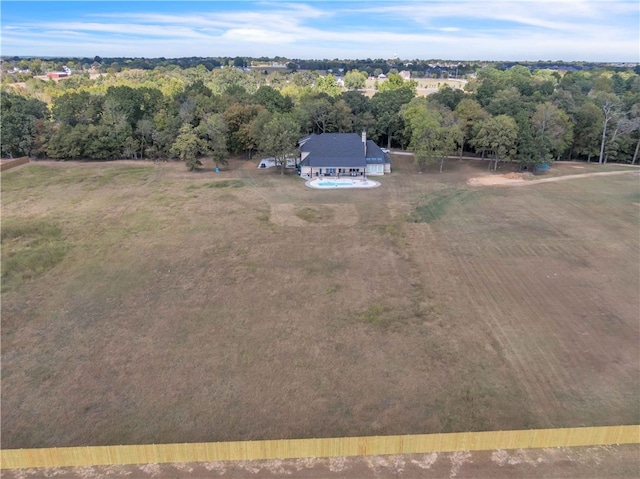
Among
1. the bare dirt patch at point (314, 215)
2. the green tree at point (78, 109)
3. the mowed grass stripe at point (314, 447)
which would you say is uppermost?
the green tree at point (78, 109)

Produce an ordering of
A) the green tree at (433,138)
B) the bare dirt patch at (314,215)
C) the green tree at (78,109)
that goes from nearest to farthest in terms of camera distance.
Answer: the bare dirt patch at (314,215)
the green tree at (433,138)
the green tree at (78,109)

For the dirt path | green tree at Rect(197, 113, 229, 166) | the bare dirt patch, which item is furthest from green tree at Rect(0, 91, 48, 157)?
the dirt path

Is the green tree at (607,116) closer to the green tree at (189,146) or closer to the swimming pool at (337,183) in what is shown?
the swimming pool at (337,183)

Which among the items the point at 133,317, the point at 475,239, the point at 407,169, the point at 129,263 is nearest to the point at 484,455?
the point at 133,317

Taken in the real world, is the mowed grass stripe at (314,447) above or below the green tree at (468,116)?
below

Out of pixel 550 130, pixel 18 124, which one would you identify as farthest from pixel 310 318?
pixel 18 124

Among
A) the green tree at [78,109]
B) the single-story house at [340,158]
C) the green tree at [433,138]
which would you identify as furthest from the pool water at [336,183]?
the green tree at [78,109]
